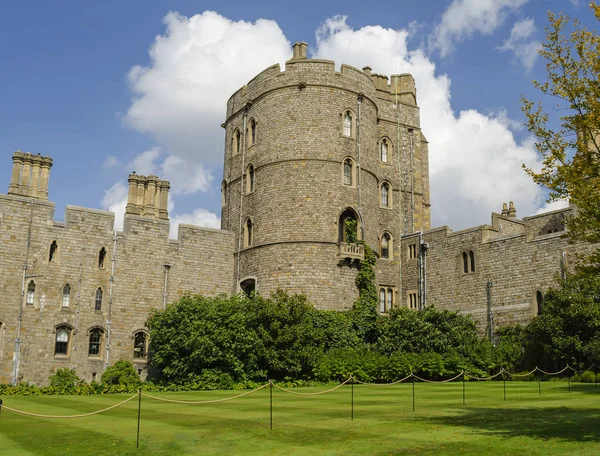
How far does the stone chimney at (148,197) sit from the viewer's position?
36250mm

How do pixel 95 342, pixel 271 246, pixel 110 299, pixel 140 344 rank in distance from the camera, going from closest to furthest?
1. pixel 95 342
2. pixel 110 299
3. pixel 140 344
4. pixel 271 246

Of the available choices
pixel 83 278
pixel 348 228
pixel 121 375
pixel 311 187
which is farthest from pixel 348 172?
pixel 121 375

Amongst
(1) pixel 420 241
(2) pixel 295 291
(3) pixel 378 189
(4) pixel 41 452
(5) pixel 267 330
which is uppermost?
(3) pixel 378 189

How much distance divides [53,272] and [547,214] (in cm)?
2553

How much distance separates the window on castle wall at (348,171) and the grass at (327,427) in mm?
15973

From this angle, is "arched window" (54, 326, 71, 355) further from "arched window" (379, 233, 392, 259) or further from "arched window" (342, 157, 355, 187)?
"arched window" (379, 233, 392, 259)

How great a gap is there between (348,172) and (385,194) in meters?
4.73

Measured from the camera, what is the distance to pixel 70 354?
30.7m

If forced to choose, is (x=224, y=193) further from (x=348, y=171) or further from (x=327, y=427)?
(x=327, y=427)

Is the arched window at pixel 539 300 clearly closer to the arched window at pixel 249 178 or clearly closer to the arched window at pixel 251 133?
the arched window at pixel 249 178

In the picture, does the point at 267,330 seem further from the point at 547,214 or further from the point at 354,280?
the point at 547,214

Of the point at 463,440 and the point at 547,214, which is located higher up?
the point at 547,214

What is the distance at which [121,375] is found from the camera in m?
30.4

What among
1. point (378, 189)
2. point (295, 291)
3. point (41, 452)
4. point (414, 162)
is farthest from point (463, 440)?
point (414, 162)
